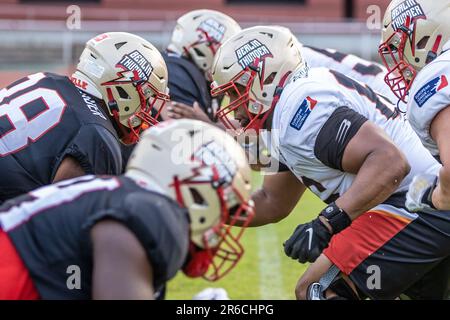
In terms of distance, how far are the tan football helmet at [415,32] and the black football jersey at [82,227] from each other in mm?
1729

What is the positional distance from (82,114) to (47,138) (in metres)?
0.18

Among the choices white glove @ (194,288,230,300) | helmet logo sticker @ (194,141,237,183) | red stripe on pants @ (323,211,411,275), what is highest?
helmet logo sticker @ (194,141,237,183)

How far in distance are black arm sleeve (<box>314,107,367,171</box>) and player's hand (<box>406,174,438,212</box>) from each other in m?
0.31

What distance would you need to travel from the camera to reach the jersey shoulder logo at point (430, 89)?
3.25 meters

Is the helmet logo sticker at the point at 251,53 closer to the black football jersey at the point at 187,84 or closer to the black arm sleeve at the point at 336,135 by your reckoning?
the black arm sleeve at the point at 336,135

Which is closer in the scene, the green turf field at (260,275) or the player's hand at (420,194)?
the player's hand at (420,194)

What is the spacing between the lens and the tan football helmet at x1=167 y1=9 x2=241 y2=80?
18.6ft

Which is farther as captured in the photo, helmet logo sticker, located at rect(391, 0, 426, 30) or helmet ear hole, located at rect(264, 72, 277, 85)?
helmet ear hole, located at rect(264, 72, 277, 85)

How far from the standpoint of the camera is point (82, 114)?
356 centimetres

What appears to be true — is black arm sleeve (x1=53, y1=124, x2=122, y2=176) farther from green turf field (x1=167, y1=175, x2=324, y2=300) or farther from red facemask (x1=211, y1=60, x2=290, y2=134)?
green turf field (x1=167, y1=175, x2=324, y2=300)

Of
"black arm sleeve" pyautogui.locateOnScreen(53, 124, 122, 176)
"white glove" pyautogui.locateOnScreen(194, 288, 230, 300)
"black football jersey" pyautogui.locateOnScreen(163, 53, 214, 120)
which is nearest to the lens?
"white glove" pyautogui.locateOnScreen(194, 288, 230, 300)

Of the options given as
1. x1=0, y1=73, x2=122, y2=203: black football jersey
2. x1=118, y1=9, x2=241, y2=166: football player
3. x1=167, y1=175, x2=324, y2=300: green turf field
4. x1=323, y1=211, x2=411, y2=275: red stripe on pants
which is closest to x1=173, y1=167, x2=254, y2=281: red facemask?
x1=0, y1=73, x2=122, y2=203: black football jersey

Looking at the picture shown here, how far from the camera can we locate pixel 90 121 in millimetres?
3529

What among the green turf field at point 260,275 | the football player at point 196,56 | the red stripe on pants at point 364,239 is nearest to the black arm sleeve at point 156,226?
the red stripe on pants at point 364,239
